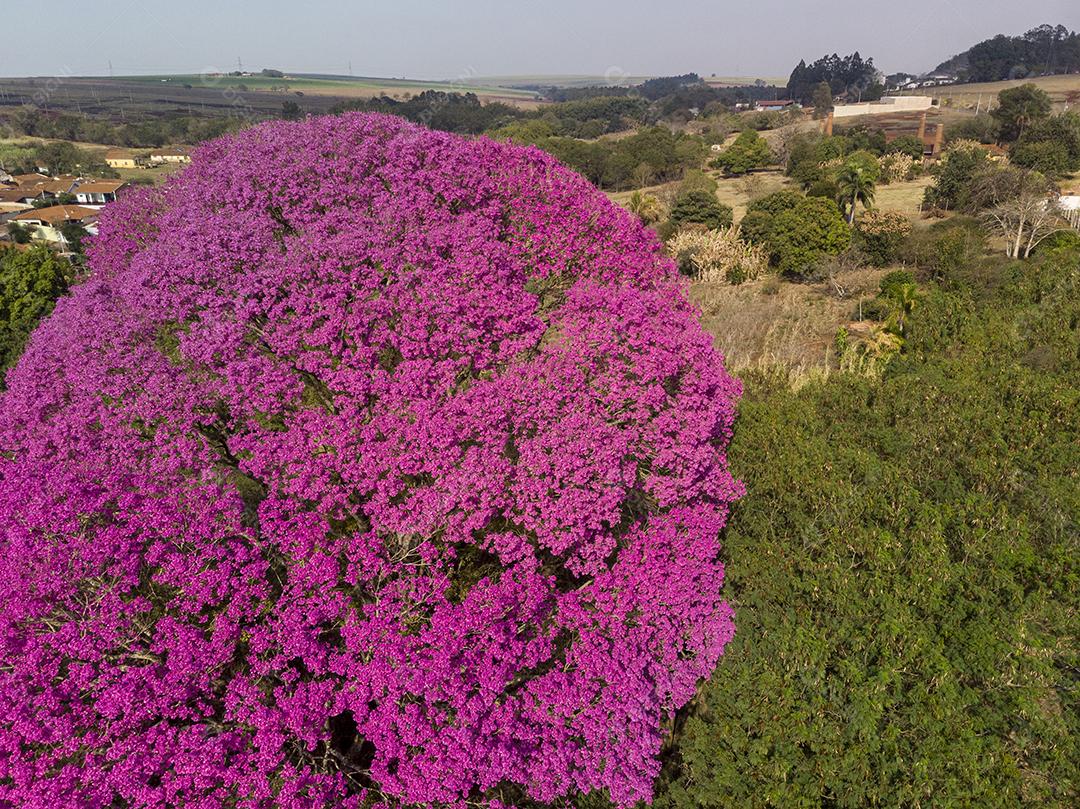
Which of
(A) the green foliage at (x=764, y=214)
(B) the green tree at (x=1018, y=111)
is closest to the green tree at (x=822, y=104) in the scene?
(B) the green tree at (x=1018, y=111)

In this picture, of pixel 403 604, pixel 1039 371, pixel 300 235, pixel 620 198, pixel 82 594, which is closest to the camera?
pixel 82 594

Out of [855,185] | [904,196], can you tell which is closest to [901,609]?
[855,185]

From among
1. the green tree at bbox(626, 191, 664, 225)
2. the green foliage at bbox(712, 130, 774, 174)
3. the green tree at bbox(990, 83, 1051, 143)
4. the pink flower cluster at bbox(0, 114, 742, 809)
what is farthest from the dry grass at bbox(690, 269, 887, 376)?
the green tree at bbox(990, 83, 1051, 143)

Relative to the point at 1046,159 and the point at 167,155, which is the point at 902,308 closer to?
the point at 1046,159

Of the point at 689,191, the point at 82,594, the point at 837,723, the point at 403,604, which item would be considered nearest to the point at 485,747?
the point at 403,604

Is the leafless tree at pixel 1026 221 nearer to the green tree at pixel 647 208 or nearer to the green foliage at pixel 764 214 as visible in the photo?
the green foliage at pixel 764 214

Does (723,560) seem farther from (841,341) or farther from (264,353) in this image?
(841,341)
